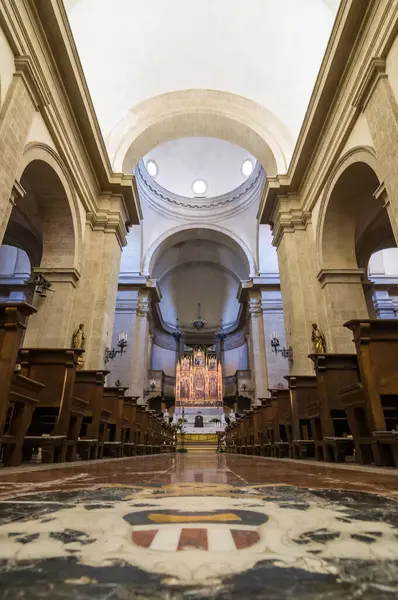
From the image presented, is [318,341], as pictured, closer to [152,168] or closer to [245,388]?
[245,388]

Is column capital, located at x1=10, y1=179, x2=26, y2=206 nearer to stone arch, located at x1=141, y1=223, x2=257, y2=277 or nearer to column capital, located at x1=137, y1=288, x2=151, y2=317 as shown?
column capital, located at x1=137, y1=288, x2=151, y2=317

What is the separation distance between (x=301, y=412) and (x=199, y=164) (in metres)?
16.7

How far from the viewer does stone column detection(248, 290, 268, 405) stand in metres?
13.7

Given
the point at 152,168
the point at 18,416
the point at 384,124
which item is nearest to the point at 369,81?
the point at 384,124

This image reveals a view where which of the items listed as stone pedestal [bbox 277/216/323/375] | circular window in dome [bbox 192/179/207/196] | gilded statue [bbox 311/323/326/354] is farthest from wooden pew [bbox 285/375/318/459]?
circular window in dome [bbox 192/179/207/196]

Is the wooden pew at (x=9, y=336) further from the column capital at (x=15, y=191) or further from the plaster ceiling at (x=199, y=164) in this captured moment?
the plaster ceiling at (x=199, y=164)

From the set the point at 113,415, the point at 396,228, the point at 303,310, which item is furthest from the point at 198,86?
the point at 113,415

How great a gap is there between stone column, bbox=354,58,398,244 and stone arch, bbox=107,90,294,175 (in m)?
4.26

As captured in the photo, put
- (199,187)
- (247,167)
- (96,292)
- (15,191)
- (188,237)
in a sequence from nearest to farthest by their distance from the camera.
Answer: (15,191), (96,292), (247,167), (188,237), (199,187)

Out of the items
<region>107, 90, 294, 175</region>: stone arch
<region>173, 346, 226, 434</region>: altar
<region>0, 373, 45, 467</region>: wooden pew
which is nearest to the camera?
<region>0, 373, 45, 467</region>: wooden pew

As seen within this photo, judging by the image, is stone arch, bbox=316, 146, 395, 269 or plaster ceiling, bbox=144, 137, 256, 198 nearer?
stone arch, bbox=316, 146, 395, 269

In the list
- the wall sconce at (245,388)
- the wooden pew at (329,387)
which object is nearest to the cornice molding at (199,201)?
the wall sconce at (245,388)

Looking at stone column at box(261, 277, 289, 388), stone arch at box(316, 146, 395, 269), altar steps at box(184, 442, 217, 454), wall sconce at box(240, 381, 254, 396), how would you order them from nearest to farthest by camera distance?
stone arch at box(316, 146, 395, 269) < stone column at box(261, 277, 289, 388) < altar steps at box(184, 442, 217, 454) < wall sconce at box(240, 381, 254, 396)

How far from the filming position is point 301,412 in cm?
523
